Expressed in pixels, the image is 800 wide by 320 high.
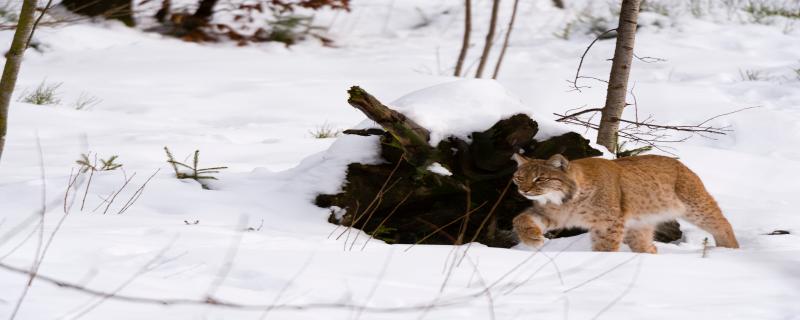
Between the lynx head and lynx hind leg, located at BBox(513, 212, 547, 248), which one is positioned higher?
the lynx head

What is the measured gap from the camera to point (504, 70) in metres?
11.6

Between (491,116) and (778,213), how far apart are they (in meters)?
2.25

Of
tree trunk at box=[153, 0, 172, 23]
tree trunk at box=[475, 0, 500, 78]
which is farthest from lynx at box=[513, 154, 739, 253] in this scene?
tree trunk at box=[153, 0, 172, 23]

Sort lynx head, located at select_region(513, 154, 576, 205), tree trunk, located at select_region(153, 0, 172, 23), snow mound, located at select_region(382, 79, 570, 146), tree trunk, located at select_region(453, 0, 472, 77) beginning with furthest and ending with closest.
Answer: tree trunk, located at select_region(153, 0, 172, 23) < tree trunk, located at select_region(453, 0, 472, 77) < snow mound, located at select_region(382, 79, 570, 146) < lynx head, located at select_region(513, 154, 576, 205)

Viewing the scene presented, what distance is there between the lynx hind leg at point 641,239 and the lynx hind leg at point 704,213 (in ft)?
0.78

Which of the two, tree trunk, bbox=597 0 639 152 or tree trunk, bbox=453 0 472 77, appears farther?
tree trunk, bbox=453 0 472 77

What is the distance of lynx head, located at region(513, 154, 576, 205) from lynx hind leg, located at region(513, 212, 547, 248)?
0.11 meters

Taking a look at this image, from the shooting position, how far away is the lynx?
4660 mm

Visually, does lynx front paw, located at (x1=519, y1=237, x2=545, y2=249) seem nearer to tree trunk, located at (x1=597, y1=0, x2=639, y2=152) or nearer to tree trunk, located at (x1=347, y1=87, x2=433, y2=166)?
tree trunk, located at (x1=347, y1=87, x2=433, y2=166)

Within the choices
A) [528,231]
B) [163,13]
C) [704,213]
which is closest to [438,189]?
[528,231]

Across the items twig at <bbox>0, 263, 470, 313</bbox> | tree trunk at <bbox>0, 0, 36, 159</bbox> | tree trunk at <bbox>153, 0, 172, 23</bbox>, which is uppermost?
tree trunk at <bbox>0, 0, 36, 159</bbox>

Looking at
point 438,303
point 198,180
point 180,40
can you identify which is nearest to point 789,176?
point 198,180

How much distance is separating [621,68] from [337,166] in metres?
2.00

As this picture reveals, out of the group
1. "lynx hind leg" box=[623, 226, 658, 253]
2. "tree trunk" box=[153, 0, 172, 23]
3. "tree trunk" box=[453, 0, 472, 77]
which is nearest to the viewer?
"lynx hind leg" box=[623, 226, 658, 253]
